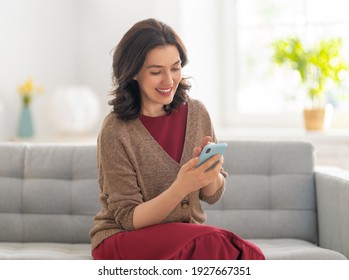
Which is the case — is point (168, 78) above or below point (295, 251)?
above

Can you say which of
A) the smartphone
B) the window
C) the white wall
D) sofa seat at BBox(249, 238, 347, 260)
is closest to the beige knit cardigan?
the smartphone

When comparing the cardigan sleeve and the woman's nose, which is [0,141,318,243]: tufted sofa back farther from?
the woman's nose

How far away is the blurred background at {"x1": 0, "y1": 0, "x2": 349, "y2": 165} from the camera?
433 cm

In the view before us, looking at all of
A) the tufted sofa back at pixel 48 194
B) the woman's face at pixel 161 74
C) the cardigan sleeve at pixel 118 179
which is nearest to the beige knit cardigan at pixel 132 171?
the cardigan sleeve at pixel 118 179

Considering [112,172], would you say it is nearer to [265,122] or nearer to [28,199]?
[28,199]

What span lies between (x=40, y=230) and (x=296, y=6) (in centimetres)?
247

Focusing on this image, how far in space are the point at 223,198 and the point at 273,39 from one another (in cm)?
191

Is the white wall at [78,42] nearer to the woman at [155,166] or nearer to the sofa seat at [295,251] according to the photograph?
the sofa seat at [295,251]

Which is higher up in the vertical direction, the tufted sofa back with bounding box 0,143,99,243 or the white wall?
the white wall

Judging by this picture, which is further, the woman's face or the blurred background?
the blurred background

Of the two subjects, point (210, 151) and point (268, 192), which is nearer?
point (210, 151)

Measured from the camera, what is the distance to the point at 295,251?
8.47 ft

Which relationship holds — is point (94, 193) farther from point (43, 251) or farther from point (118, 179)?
point (118, 179)

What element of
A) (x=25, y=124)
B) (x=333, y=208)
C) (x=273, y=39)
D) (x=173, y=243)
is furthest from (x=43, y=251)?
(x=273, y=39)
